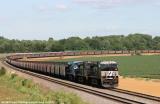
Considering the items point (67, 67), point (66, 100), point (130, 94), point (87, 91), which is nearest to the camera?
point (66, 100)

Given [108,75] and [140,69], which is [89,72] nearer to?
[108,75]

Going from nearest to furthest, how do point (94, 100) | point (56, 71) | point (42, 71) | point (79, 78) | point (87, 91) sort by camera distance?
point (94, 100)
point (87, 91)
point (79, 78)
point (56, 71)
point (42, 71)

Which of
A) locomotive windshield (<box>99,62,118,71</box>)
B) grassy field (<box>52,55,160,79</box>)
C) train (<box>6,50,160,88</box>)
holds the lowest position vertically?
grassy field (<box>52,55,160,79</box>)

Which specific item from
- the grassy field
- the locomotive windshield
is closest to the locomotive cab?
the locomotive windshield

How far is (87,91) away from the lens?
43.5m

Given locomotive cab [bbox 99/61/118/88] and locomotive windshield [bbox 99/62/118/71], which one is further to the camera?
locomotive windshield [bbox 99/62/118/71]

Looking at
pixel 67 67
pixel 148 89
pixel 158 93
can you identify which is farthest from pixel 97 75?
pixel 67 67

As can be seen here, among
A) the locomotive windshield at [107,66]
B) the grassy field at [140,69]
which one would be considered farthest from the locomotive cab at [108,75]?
the grassy field at [140,69]

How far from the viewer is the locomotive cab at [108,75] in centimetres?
4797

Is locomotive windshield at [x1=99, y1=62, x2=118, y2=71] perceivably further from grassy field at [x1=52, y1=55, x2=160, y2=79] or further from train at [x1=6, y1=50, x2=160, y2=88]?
grassy field at [x1=52, y1=55, x2=160, y2=79]

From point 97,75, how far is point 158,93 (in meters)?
9.09

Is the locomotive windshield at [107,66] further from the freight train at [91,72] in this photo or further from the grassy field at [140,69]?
the grassy field at [140,69]

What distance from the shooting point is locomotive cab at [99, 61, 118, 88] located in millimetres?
47972

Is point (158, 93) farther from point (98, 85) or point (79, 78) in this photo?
point (79, 78)
